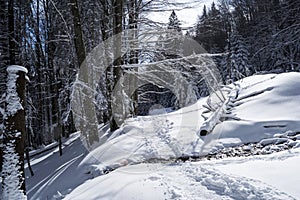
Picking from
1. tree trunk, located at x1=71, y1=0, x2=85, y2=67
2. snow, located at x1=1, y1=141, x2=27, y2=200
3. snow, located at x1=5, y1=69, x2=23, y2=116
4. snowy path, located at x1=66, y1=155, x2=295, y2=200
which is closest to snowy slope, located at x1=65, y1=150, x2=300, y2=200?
Answer: snowy path, located at x1=66, y1=155, x2=295, y2=200

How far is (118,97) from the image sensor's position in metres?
8.16

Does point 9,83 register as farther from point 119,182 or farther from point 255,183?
point 255,183

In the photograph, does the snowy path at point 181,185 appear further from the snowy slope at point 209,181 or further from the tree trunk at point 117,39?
the tree trunk at point 117,39

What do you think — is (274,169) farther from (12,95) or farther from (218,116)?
(12,95)

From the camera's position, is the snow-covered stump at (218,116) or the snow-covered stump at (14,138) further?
the snow-covered stump at (218,116)

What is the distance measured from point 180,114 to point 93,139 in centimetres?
291

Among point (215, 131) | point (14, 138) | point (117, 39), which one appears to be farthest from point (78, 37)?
point (14, 138)

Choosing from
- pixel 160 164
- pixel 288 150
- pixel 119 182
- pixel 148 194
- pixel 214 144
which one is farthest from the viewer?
pixel 214 144

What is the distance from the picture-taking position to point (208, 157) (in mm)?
5141

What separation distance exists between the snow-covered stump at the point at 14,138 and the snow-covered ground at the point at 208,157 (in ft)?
3.84

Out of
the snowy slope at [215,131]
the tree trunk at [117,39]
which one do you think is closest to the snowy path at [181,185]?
the snowy slope at [215,131]

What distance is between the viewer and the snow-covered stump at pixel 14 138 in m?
3.09

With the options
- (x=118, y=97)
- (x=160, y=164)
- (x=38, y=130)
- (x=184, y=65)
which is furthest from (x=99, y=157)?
(x=38, y=130)

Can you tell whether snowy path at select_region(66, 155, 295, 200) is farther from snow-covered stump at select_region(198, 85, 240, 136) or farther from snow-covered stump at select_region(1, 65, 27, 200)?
snow-covered stump at select_region(198, 85, 240, 136)
